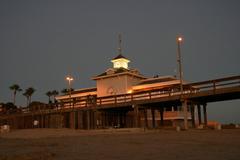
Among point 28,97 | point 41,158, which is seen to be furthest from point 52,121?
point 28,97

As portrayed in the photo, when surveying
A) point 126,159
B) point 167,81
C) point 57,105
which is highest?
point 167,81

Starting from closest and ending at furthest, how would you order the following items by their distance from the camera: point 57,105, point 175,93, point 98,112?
point 175,93
point 98,112
point 57,105

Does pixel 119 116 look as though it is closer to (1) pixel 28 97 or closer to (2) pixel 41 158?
A: (2) pixel 41 158

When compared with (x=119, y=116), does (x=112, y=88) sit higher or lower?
higher

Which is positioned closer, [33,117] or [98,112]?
[98,112]

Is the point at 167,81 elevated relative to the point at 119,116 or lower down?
elevated

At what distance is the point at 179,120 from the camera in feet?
151

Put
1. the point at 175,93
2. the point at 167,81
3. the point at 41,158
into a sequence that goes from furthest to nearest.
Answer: the point at 167,81 → the point at 175,93 → the point at 41,158

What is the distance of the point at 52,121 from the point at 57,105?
2174 mm

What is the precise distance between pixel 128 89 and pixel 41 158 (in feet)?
111

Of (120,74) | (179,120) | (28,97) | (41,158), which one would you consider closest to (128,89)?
(120,74)

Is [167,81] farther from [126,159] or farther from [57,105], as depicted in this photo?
[126,159]

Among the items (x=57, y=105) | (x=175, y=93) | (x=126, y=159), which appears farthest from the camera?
(x=57, y=105)

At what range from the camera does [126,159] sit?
9.95m
